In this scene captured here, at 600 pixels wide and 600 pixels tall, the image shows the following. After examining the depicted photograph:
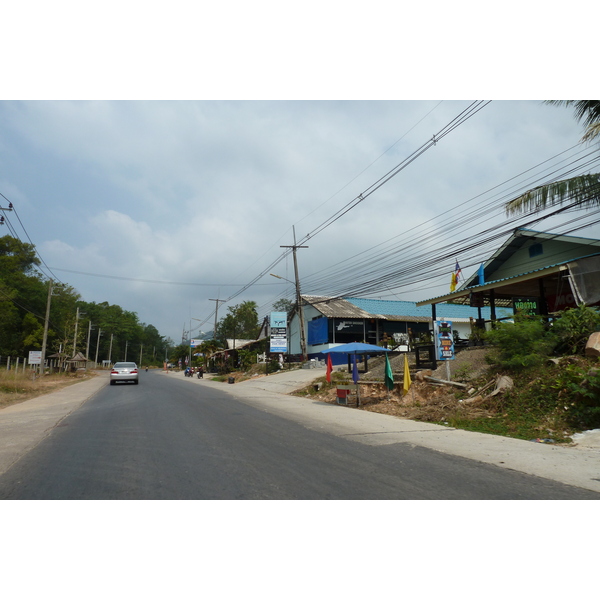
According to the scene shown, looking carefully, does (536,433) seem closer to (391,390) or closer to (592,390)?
(592,390)

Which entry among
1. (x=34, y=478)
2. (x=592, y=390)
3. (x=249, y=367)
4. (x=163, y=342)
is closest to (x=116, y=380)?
(x=249, y=367)

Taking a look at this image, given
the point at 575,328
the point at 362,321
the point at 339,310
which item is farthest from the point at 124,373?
the point at 575,328

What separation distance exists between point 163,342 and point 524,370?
504 feet

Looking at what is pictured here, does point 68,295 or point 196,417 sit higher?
point 68,295

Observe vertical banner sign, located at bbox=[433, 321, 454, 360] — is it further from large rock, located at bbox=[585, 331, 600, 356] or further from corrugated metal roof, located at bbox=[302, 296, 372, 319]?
corrugated metal roof, located at bbox=[302, 296, 372, 319]

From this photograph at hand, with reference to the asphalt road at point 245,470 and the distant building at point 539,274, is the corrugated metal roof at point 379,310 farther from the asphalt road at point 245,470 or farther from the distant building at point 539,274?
the asphalt road at point 245,470

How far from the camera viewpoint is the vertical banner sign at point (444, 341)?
13188 millimetres

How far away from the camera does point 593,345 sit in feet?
33.4

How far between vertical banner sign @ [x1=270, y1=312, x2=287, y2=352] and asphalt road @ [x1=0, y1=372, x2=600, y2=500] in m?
25.2

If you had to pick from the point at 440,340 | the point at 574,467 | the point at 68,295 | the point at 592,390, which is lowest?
the point at 574,467

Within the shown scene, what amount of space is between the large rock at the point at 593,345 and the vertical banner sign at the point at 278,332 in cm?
2582

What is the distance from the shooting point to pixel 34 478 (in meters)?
5.61

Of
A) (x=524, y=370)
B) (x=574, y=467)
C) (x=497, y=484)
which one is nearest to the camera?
(x=497, y=484)

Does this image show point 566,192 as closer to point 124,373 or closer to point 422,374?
point 422,374
